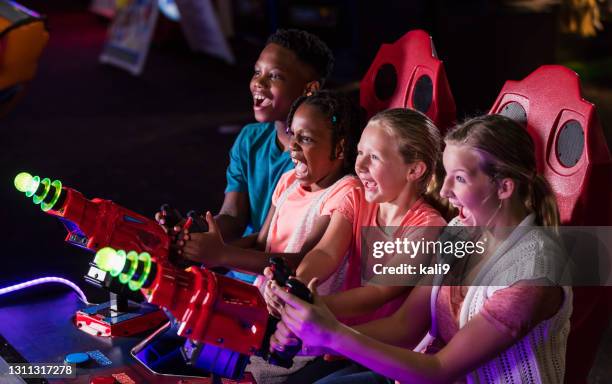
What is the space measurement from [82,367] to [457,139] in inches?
39.6

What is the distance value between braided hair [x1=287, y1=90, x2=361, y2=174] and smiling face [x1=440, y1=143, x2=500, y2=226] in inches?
22.5

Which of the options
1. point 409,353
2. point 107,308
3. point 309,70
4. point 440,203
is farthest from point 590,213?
point 107,308

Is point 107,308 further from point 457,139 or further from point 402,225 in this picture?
point 457,139

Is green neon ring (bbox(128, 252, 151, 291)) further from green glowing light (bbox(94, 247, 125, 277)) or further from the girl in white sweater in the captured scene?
the girl in white sweater

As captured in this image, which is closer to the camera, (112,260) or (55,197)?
(112,260)

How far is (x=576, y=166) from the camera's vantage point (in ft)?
6.25

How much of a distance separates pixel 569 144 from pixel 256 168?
3.52 feet

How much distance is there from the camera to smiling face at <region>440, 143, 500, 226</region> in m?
1.70

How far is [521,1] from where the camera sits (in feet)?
21.8

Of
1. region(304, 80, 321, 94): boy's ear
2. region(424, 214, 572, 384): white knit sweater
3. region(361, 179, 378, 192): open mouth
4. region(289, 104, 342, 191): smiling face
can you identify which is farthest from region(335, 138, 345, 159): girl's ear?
region(424, 214, 572, 384): white knit sweater

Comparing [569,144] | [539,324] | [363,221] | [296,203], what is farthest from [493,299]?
[296,203]

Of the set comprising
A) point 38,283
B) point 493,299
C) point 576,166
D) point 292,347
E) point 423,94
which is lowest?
point 38,283

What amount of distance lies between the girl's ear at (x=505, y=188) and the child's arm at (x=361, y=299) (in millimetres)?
389

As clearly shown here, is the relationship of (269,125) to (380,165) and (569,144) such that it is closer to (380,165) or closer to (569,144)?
(380,165)
